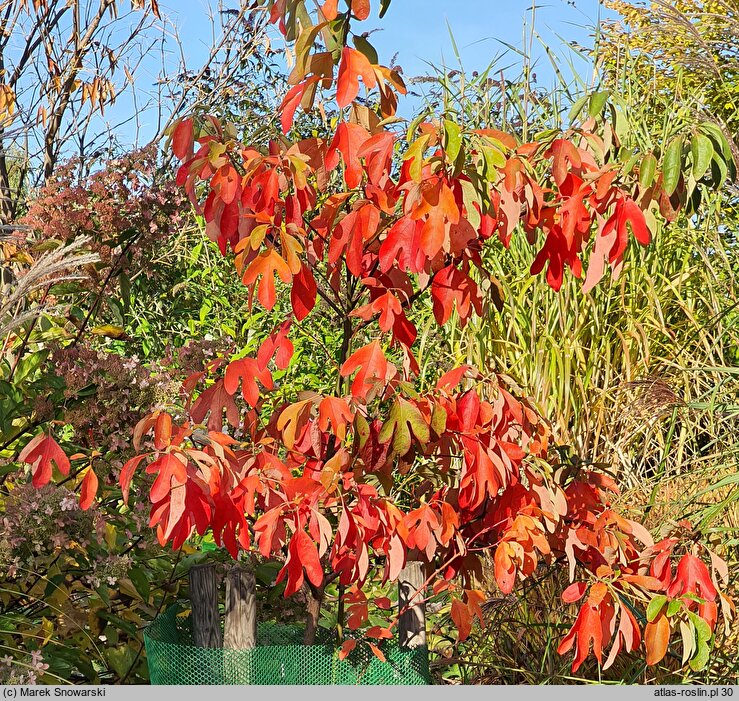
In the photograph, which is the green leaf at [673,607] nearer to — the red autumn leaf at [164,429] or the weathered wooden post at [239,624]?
the weathered wooden post at [239,624]

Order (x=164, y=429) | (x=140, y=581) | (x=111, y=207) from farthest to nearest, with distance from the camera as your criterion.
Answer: (x=111, y=207) → (x=140, y=581) → (x=164, y=429)

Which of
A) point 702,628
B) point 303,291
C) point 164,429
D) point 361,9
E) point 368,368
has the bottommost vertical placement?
point 702,628

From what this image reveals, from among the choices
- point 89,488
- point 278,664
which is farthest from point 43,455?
point 278,664

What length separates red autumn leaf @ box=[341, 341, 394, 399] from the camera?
5.58ft

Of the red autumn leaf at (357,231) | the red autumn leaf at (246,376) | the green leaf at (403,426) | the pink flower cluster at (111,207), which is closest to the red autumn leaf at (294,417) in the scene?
the red autumn leaf at (246,376)

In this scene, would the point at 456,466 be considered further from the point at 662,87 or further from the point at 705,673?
the point at 662,87

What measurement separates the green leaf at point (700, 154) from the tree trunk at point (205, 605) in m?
1.45

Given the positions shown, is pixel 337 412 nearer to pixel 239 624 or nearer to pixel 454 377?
pixel 454 377

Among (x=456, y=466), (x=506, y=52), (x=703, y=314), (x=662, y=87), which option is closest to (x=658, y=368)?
(x=703, y=314)

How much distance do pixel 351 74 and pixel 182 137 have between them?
45cm

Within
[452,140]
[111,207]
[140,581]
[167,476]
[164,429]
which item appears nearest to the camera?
[452,140]

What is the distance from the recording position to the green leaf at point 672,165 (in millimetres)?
1728

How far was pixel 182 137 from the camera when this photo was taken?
1857 mm

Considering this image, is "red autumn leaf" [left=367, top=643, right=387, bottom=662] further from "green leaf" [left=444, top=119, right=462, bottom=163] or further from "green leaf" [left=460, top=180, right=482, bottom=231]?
"green leaf" [left=444, top=119, right=462, bottom=163]
